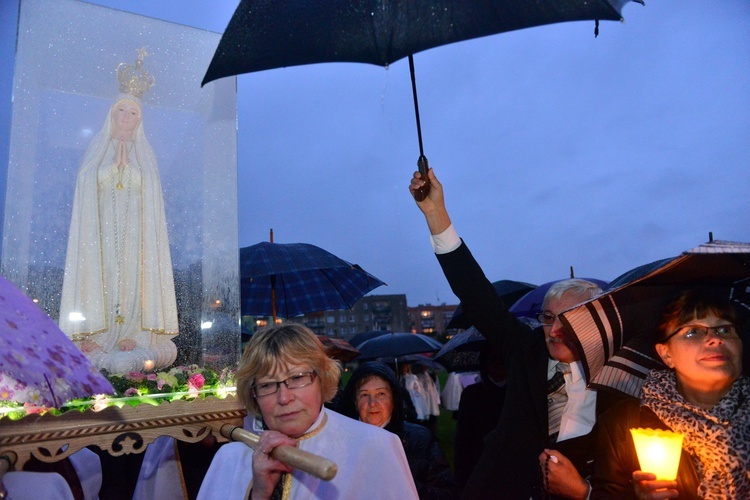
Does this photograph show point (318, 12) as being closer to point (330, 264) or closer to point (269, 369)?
point (269, 369)

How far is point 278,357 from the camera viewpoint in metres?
2.17

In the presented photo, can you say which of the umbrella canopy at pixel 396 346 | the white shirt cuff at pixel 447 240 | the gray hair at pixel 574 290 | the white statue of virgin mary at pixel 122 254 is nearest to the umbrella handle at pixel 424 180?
the white shirt cuff at pixel 447 240

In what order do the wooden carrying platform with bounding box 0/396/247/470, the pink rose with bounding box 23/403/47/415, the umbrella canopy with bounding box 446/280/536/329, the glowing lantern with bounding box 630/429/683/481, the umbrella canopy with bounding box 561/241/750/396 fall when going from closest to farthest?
the glowing lantern with bounding box 630/429/683/481
the umbrella canopy with bounding box 561/241/750/396
the wooden carrying platform with bounding box 0/396/247/470
the pink rose with bounding box 23/403/47/415
the umbrella canopy with bounding box 446/280/536/329

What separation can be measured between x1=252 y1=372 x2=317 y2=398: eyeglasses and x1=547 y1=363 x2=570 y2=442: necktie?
48.7 inches

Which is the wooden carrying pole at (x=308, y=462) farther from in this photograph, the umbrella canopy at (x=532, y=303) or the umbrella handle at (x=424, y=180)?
the umbrella canopy at (x=532, y=303)

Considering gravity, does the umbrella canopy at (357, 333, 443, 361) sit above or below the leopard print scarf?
below

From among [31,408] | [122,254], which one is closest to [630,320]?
[31,408]

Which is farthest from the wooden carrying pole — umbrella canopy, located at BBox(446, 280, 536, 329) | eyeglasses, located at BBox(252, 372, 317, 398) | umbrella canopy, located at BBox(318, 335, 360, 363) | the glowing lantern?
umbrella canopy, located at BBox(446, 280, 536, 329)

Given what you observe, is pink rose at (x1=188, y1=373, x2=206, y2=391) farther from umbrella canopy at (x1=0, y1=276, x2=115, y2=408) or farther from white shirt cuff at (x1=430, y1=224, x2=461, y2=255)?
umbrella canopy at (x1=0, y1=276, x2=115, y2=408)

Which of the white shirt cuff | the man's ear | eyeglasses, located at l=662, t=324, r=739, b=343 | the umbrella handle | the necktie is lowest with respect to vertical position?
the necktie

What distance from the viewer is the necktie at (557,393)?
2688 millimetres

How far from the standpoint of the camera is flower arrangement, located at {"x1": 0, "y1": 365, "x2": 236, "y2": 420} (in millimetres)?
3117

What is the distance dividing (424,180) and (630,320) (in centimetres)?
112

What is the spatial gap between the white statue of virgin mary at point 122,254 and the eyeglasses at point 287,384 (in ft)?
7.38
